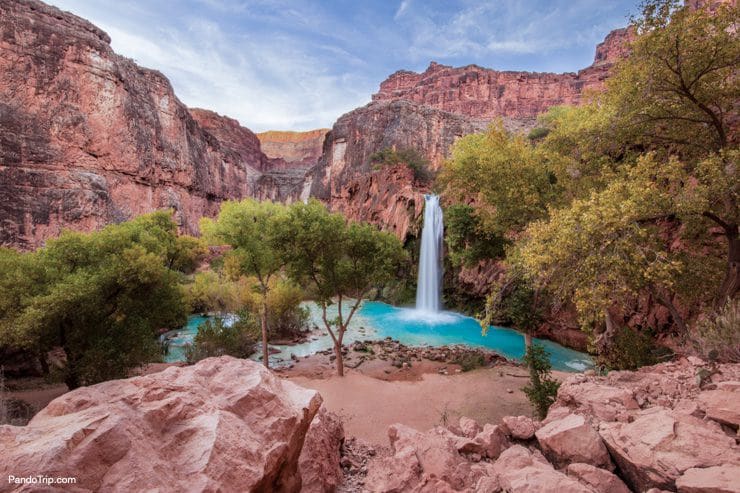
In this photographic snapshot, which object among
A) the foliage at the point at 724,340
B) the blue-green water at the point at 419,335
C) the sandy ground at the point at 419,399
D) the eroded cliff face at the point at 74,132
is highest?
the eroded cliff face at the point at 74,132

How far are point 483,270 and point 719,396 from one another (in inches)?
821

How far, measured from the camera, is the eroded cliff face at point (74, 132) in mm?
28391

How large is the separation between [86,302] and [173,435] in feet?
22.5

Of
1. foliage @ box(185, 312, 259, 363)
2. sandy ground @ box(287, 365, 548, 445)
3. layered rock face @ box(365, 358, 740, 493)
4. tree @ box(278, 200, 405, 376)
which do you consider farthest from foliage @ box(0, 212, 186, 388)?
layered rock face @ box(365, 358, 740, 493)

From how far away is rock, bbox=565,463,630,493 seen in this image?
3.05 m

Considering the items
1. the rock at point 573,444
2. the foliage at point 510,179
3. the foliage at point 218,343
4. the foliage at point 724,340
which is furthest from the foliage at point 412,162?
the rock at point 573,444

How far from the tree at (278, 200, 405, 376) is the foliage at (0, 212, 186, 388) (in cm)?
404

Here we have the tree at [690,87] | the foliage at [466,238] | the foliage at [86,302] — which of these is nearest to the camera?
the tree at [690,87]

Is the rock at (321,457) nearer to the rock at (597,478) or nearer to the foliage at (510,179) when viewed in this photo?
the rock at (597,478)

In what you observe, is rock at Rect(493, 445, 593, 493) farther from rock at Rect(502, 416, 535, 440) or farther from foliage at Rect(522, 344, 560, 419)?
foliage at Rect(522, 344, 560, 419)

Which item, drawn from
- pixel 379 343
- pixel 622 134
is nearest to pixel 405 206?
pixel 379 343

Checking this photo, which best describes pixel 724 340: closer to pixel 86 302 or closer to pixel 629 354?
pixel 629 354

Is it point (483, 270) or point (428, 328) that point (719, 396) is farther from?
point (483, 270)

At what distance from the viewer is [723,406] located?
3410 mm
